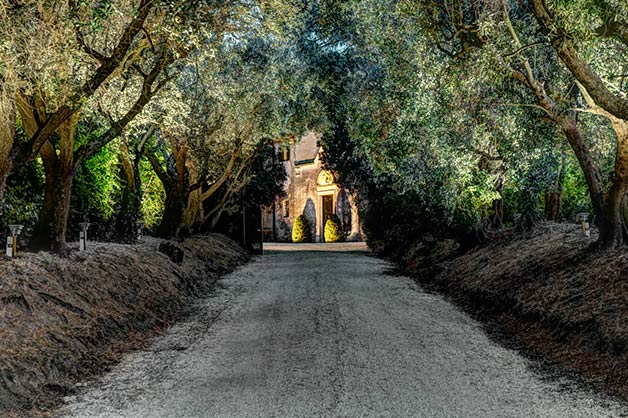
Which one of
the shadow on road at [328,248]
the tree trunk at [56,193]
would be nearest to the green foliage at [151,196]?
the shadow on road at [328,248]

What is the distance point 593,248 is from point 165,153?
1588 centimetres

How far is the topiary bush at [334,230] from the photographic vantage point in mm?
42375

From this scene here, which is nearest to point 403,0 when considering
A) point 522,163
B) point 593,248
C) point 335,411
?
point 522,163

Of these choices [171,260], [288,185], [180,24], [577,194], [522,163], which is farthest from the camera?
[288,185]

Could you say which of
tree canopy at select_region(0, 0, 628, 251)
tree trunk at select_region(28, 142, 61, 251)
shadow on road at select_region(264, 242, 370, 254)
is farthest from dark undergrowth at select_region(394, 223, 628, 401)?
shadow on road at select_region(264, 242, 370, 254)

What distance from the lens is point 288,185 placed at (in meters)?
49.4

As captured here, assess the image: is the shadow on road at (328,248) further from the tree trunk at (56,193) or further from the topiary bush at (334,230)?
the tree trunk at (56,193)

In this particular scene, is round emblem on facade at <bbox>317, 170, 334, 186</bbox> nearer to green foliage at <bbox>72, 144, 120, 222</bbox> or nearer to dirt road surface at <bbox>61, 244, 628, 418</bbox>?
green foliage at <bbox>72, 144, 120, 222</bbox>

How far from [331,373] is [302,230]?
3886cm

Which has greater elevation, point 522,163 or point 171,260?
point 522,163

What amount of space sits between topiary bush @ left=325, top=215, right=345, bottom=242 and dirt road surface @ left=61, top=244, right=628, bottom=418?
30.6m

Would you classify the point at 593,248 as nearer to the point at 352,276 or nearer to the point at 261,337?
the point at 261,337

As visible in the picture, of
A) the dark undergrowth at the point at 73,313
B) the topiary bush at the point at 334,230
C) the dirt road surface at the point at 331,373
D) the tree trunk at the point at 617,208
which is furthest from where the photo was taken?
the topiary bush at the point at 334,230

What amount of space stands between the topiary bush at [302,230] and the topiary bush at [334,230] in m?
3.12
